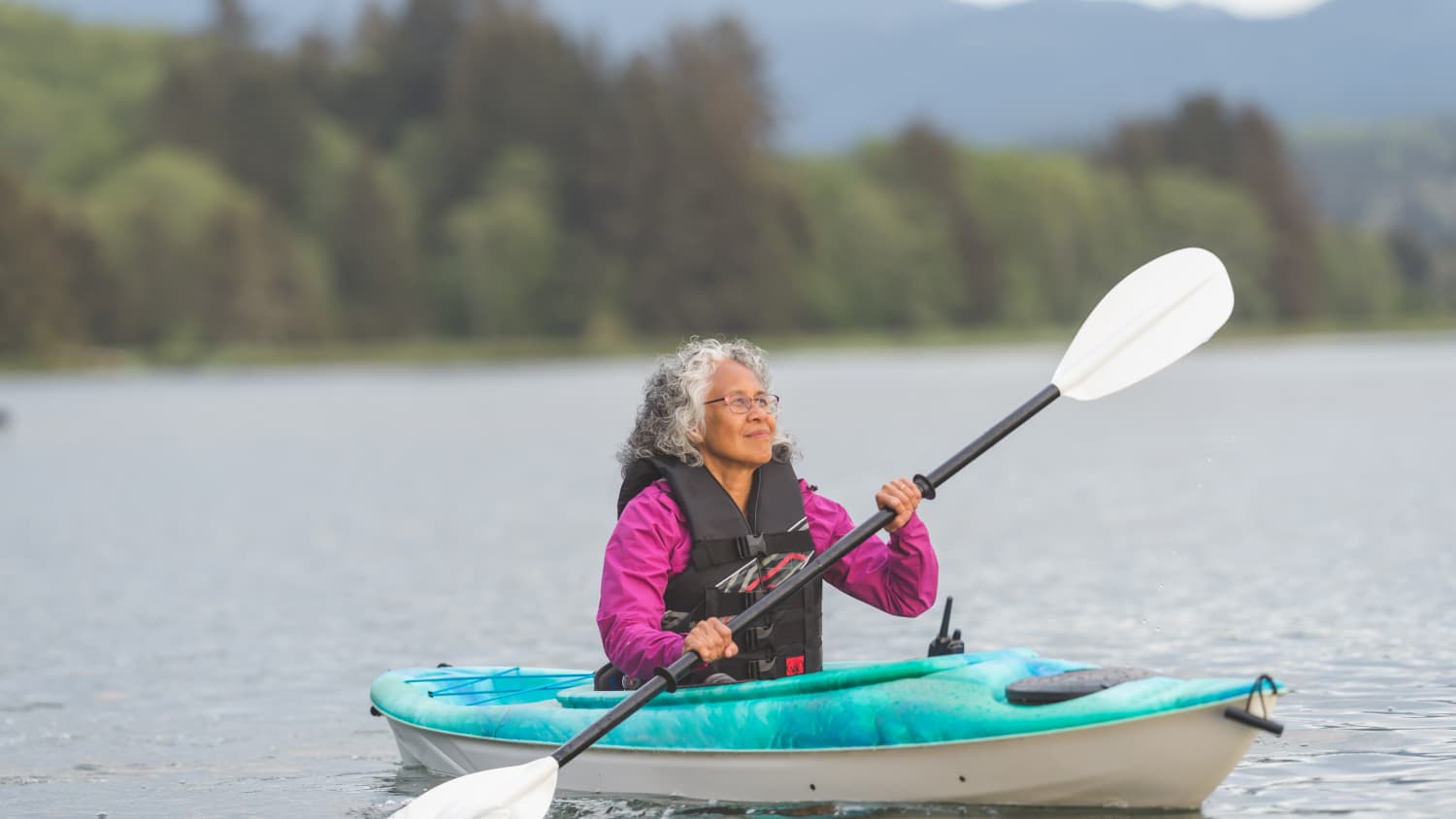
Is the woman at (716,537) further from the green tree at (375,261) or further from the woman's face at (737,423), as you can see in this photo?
the green tree at (375,261)

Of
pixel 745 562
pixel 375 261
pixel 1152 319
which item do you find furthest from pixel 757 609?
pixel 375 261

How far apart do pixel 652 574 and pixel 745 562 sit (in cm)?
33

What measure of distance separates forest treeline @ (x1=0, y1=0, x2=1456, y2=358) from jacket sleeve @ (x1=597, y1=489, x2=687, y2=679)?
230 feet

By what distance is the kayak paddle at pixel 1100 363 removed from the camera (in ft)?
21.9

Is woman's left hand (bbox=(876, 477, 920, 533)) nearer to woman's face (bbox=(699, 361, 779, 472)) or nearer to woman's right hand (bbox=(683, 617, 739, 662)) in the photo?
woman's face (bbox=(699, 361, 779, 472))

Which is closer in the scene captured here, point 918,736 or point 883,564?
point 918,736

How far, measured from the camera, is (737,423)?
265 inches

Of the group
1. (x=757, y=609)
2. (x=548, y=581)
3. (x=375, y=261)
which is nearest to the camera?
(x=757, y=609)

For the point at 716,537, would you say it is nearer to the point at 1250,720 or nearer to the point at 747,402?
the point at 747,402

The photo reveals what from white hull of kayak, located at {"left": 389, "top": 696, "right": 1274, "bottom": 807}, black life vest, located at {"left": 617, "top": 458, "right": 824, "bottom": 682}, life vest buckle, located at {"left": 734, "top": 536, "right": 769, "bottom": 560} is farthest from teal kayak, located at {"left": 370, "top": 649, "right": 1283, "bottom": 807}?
life vest buckle, located at {"left": 734, "top": 536, "right": 769, "bottom": 560}

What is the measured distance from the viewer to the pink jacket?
6637 millimetres

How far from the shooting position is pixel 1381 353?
255 feet

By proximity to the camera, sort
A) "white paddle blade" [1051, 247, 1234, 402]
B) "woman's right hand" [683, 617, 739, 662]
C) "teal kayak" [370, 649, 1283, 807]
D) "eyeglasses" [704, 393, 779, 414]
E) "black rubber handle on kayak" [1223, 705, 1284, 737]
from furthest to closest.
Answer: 1. "white paddle blade" [1051, 247, 1234, 402]
2. "eyeglasses" [704, 393, 779, 414]
3. "woman's right hand" [683, 617, 739, 662]
4. "teal kayak" [370, 649, 1283, 807]
5. "black rubber handle on kayak" [1223, 705, 1284, 737]

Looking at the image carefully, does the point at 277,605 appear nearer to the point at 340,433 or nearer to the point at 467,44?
the point at 340,433
